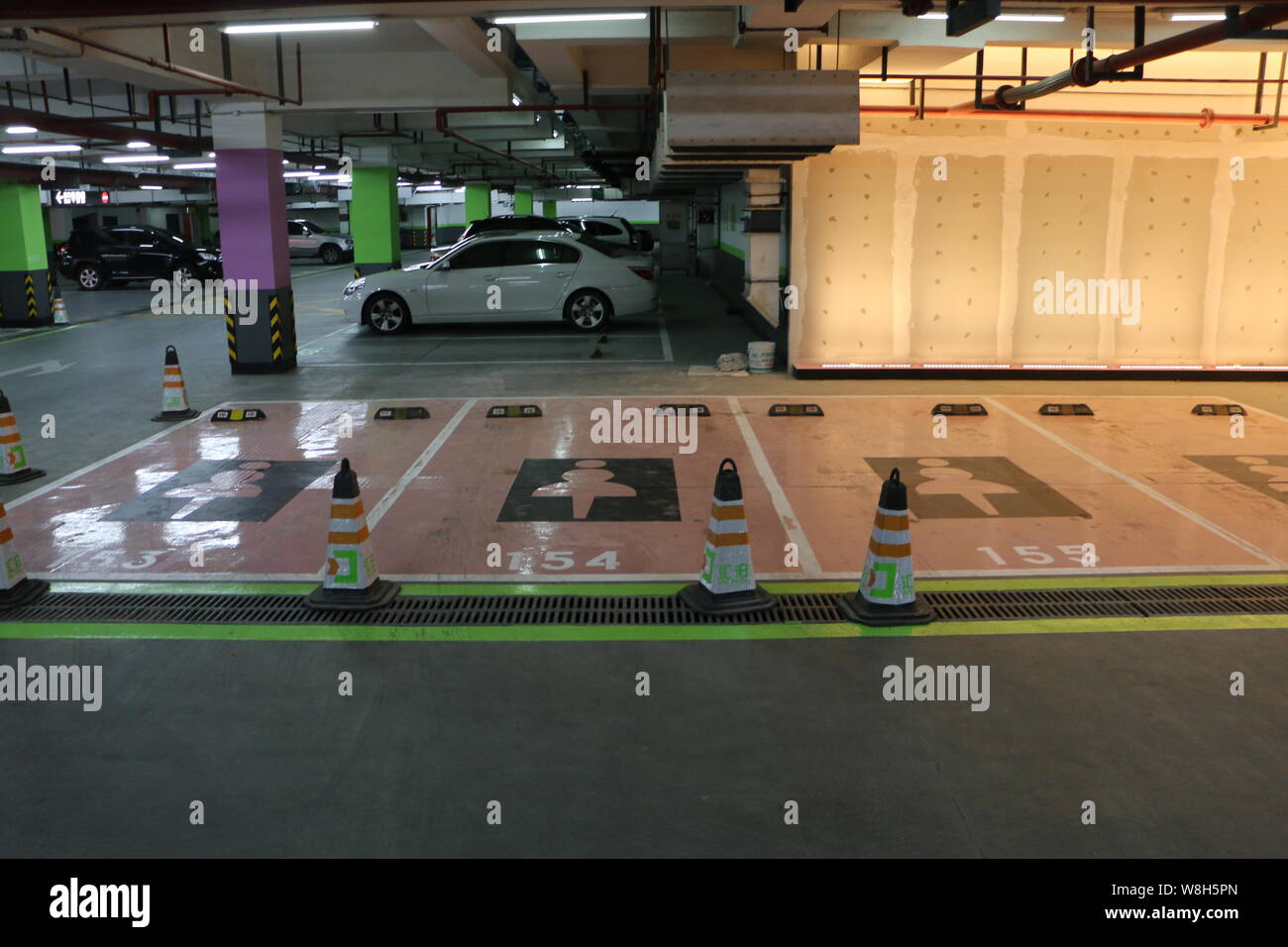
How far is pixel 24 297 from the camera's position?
19.1 meters

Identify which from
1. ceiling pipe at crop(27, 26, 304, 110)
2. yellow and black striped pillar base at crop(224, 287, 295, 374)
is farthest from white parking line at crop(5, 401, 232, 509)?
ceiling pipe at crop(27, 26, 304, 110)

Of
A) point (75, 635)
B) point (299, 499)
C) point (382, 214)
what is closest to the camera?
point (75, 635)

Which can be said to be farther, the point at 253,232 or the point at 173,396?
the point at 253,232

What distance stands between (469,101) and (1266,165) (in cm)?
968

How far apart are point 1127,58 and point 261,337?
409 inches

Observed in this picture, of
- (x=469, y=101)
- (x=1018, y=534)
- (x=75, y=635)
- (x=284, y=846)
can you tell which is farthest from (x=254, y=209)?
(x=284, y=846)

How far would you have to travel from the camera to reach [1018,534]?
6.86m

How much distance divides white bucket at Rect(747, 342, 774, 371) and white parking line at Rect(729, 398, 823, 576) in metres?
2.46

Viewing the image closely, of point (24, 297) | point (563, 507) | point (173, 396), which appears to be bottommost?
point (563, 507)

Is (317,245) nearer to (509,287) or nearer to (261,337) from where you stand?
(509,287)

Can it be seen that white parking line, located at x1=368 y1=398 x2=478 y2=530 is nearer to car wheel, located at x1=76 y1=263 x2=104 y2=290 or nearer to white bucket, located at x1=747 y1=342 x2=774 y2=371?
white bucket, located at x1=747 y1=342 x2=774 y2=371

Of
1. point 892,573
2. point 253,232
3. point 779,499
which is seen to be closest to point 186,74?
point 253,232

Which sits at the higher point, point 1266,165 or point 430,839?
point 1266,165
